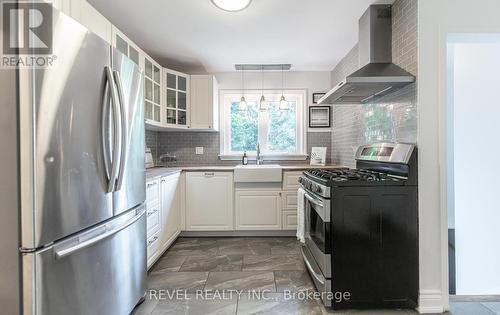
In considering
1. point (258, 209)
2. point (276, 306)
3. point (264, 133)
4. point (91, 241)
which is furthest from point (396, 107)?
point (91, 241)

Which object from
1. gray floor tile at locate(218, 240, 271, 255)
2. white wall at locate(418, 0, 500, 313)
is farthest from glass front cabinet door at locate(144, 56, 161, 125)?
white wall at locate(418, 0, 500, 313)

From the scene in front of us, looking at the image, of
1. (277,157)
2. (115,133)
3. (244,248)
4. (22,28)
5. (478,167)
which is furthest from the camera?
(277,157)

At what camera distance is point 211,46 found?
9.62 ft

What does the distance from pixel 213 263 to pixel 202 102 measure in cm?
202

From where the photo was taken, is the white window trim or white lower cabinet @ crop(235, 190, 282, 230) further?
the white window trim

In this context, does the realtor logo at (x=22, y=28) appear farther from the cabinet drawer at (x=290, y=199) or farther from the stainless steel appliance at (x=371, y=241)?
the cabinet drawer at (x=290, y=199)

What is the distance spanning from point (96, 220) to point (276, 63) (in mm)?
2930

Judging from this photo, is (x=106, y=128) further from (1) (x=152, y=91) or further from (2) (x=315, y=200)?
(1) (x=152, y=91)

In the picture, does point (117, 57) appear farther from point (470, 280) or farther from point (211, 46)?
point (470, 280)

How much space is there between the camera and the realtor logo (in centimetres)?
95

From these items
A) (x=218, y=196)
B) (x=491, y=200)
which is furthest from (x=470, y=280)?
(x=218, y=196)

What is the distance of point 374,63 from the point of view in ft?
7.09

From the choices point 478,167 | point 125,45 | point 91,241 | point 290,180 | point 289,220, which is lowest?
point 289,220

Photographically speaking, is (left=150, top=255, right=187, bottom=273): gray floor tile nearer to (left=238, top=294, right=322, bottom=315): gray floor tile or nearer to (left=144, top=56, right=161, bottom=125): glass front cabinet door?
(left=238, top=294, right=322, bottom=315): gray floor tile
